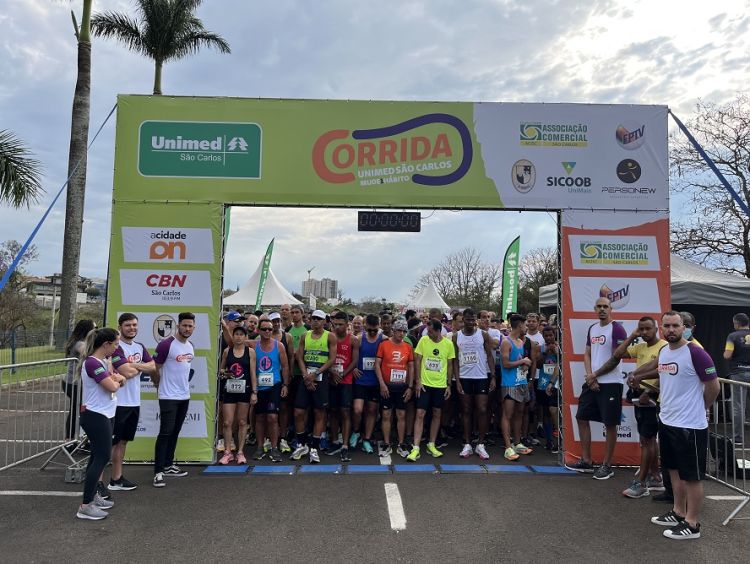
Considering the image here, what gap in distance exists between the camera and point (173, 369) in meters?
5.76

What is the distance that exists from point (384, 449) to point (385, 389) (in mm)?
838

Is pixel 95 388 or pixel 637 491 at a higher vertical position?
pixel 95 388

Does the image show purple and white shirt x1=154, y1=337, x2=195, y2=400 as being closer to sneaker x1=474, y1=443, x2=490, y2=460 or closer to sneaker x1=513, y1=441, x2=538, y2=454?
sneaker x1=474, y1=443, x2=490, y2=460

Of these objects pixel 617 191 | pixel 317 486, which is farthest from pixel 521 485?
pixel 617 191

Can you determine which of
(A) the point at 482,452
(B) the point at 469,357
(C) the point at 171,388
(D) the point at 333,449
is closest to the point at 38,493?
(C) the point at 171,388

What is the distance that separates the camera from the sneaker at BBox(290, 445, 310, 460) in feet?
21.2

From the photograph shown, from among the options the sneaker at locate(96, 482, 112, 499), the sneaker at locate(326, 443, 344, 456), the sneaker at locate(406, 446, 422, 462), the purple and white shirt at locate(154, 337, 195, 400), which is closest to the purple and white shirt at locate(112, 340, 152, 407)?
the purple and white shirt at locate(154, 337, 195, 400)

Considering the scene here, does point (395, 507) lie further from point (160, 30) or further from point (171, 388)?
point (160, 30)

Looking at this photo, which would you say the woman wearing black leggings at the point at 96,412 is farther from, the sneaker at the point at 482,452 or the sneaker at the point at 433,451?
the sneaker at the point at 482,452

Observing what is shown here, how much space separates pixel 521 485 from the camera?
5.60m

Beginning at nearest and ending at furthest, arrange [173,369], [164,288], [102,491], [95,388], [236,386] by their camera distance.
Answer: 1. [95,388]
2. [102,491]
3. [173,369]
4. [236,386]
5. [164,288]

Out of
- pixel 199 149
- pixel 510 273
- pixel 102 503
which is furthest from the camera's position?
pixel 510 273

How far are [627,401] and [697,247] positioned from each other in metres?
16.9

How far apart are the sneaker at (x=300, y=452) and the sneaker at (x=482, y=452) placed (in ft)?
7.65
